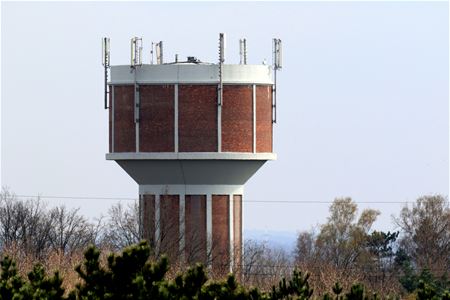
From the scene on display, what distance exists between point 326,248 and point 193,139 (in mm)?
31220

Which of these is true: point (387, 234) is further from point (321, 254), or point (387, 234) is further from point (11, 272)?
point (11, 272)

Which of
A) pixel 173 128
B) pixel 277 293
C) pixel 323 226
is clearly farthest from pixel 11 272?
pixel 323 226

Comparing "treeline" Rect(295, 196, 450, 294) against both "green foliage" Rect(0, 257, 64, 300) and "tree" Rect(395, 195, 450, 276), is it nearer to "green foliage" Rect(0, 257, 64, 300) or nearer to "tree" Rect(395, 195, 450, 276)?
"tree" Rect(395, 195, 450, 276)

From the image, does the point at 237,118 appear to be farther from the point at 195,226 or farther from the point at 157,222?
the point at 157,222

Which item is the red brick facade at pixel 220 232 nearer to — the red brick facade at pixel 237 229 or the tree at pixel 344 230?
the red brick facade at pixel 237 229

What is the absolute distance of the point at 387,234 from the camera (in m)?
85.6

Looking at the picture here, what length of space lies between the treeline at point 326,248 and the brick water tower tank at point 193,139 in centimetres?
129

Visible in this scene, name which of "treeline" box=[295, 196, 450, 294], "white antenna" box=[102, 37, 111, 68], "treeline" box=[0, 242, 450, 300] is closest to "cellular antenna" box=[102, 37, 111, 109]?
"white antenna" box=[102, 37, 111, 68]

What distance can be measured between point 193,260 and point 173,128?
4654mm

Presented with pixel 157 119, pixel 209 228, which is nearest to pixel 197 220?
pixel 209 228

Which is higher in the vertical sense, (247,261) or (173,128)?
(173,128)

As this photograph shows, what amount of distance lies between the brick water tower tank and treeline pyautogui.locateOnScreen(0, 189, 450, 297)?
1293 millimetres

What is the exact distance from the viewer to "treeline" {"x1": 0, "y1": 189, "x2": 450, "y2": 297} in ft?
195

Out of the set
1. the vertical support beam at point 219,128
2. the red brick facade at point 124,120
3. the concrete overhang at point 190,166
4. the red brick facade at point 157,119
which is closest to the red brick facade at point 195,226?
the concrete overhang at point 190,166
